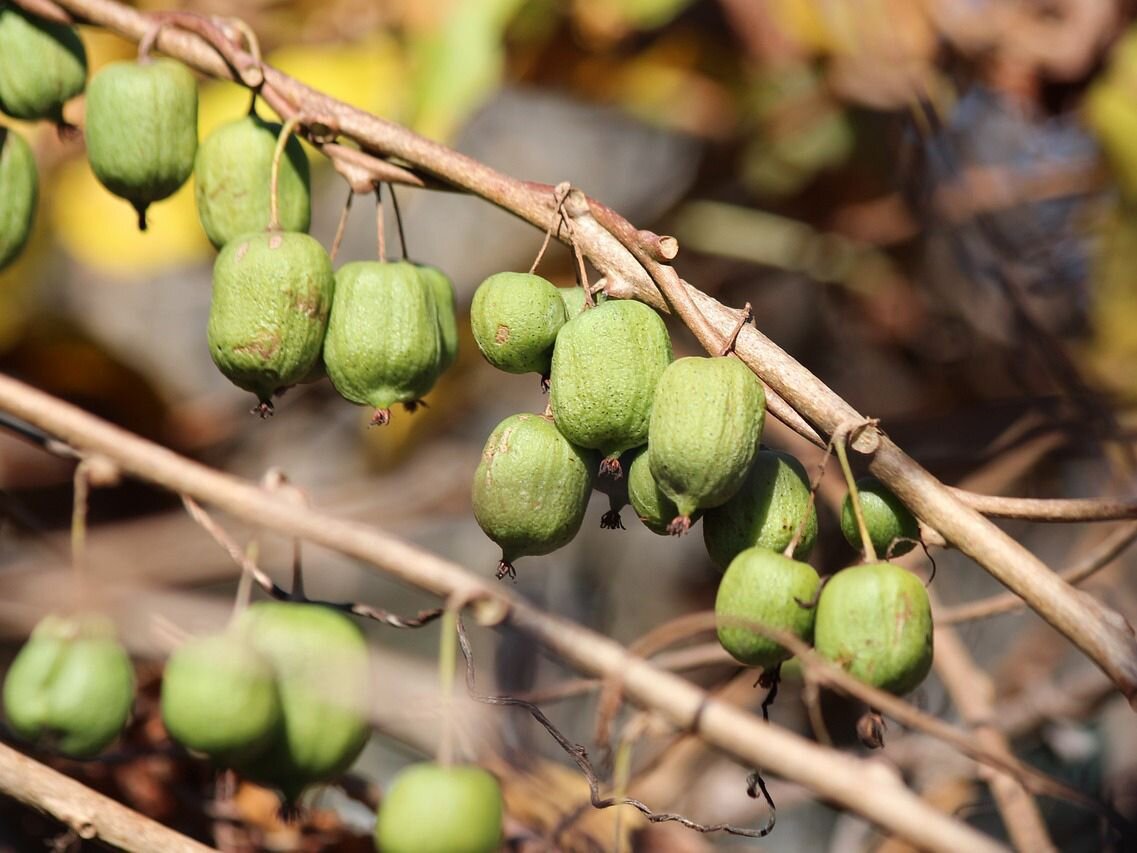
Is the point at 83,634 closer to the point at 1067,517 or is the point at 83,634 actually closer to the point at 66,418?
the point at 66,418

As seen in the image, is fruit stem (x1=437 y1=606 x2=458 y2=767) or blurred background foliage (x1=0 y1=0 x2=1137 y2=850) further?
blurred background foliage (x1=0 y1=0 x2=1137 y2=850)

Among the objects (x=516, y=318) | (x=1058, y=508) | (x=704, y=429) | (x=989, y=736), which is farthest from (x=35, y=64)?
(x=989, y=736)

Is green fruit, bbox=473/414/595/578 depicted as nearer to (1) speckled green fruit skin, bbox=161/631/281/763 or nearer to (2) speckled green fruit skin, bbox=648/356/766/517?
(2) speckled green fruit skin, bbox=648/356/766/517

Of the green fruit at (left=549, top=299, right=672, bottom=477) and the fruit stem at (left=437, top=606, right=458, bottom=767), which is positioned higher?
the green fruit at (left=549, top=299, right=672, bottom=477)

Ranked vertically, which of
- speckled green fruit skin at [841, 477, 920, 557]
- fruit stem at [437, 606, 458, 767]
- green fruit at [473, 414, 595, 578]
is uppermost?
speckled green fruit skin at [841, 477, 920, 557]

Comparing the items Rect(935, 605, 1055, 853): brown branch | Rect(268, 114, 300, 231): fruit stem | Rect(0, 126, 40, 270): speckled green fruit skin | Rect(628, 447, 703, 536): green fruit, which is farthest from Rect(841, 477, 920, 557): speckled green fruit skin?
Rect(0, 126, 40, 270): speckled green fruit skin
